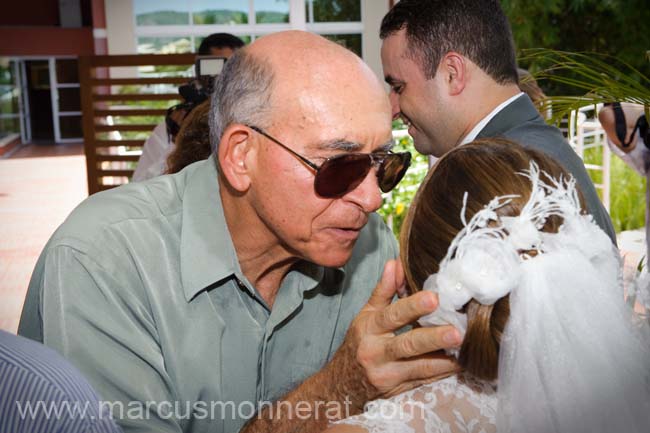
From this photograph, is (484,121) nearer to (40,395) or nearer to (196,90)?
(196,90)

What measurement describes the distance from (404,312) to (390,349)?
0.15m

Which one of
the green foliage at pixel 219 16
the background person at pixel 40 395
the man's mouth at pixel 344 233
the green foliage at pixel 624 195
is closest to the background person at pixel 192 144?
the man's mouth at pixel 344 233

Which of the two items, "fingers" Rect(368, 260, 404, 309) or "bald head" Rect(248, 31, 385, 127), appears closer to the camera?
"fingers" Rect(368, 260, 404, 309)

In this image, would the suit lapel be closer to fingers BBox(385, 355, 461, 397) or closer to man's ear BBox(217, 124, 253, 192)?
man's ear BBox(217, 124, 253, 192)

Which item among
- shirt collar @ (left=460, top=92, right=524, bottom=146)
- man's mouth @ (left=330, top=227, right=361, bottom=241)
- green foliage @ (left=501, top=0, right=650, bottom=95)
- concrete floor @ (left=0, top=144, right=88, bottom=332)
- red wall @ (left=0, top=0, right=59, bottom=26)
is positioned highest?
red wall @ (left=0, top=0, right=59, bottom=26)

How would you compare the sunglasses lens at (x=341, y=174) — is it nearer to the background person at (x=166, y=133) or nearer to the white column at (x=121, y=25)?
the background person at (x=166, y=133)

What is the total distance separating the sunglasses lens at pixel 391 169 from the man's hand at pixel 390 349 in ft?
1.14

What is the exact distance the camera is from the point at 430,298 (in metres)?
1.49

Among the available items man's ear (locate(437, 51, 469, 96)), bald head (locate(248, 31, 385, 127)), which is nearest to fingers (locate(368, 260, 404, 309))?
bald head (locate(248, 31, 385, 127))

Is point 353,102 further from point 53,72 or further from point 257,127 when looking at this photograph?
point 53,72

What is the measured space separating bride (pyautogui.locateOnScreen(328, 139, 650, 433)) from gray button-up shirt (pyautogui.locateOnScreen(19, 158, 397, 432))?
1.70 ft

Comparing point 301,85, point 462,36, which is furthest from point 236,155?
point 462,36

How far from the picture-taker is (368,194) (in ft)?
6.63

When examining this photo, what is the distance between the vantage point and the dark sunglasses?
1897 mm
